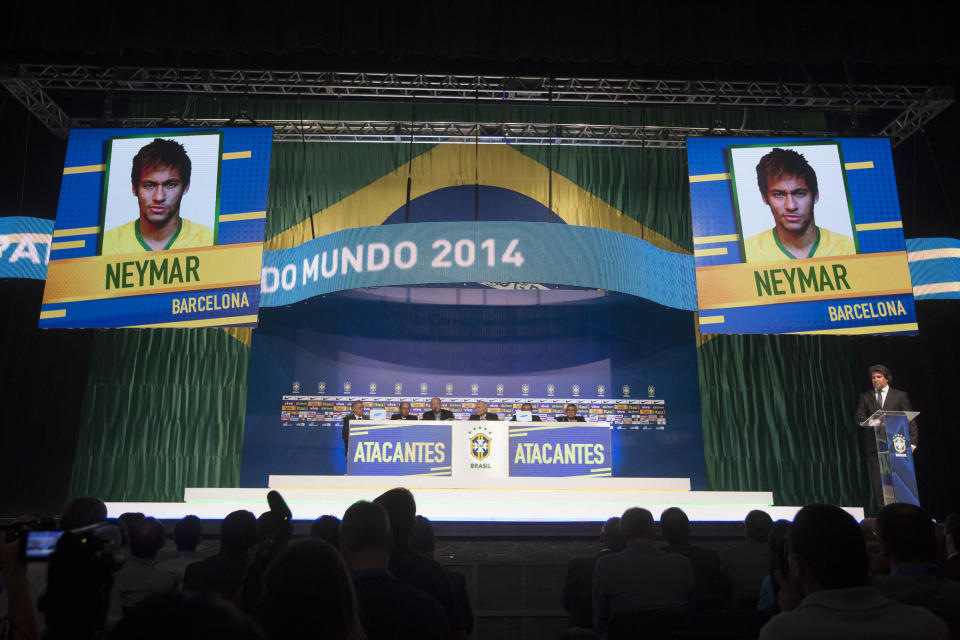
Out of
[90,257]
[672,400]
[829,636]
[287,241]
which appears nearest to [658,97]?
[672,400]

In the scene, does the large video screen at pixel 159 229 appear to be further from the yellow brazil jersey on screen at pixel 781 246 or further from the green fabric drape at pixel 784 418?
the green fabric drape at pixel 784 418

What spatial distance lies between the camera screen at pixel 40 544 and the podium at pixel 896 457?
5.94 m

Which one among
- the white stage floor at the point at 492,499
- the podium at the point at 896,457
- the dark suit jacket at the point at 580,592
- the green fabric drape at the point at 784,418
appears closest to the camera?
the dark suit jacket at the point at 580,592

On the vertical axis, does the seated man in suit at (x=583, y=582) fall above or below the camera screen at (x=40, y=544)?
below

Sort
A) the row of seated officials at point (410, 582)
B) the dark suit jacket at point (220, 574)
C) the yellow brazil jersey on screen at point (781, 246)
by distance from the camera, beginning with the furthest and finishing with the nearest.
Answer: the yellow brazil jersey on screen at point (781, 246)
the dark suit jacket at point (220, 574)
the row of seated officials at point (410, 582)

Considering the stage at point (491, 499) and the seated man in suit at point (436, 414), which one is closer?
the stage at point (491, 499)

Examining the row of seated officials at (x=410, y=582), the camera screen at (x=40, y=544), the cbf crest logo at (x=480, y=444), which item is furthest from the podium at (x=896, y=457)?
the camera screen at (x=40, y=544)

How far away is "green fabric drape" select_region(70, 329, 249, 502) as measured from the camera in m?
8.90

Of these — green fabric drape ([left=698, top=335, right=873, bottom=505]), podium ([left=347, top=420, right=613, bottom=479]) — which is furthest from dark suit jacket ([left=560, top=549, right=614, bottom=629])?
green fabric drape ([left=698, top=335, right=873, bottom=505])

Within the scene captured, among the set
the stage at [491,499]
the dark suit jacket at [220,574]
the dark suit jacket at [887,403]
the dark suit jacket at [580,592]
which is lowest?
the dark suit jacket at [580,592]

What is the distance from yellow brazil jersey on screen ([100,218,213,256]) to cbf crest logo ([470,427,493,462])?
3.08 meters

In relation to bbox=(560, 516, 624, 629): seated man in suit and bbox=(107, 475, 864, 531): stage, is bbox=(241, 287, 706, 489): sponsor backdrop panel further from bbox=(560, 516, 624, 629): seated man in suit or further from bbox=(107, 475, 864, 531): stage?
bbox=(560, 516, 624, 629): seated man in suit

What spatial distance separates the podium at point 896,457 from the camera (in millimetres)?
5539

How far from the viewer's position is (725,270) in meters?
6.45
